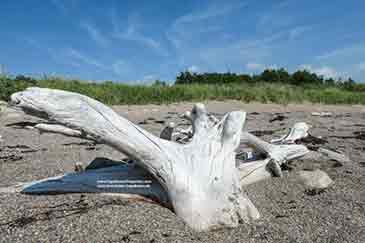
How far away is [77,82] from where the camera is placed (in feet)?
50.6

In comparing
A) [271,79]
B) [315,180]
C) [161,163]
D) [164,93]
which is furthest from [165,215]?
[271,79]

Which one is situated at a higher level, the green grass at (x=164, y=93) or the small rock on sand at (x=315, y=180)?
the green grass at (x=164, y=93)

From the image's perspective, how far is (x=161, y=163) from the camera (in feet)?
9.37

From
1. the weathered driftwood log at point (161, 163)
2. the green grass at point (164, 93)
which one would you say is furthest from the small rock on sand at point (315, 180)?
the green grass at point (164, 93)

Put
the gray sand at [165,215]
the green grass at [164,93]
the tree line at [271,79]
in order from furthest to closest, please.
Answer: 1. the tree line at [271,79]
2. the green grass at [164,93]
3. the gray sand at [165,215]

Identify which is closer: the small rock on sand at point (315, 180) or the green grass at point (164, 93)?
the small rock on sand at point (315, 180)

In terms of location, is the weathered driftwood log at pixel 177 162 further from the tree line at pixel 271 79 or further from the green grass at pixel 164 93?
the tree line at pixel 271 79

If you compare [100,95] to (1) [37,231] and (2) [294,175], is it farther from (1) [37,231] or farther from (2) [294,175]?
(1) [37,231]

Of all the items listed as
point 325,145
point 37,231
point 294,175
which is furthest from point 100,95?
point 37,231

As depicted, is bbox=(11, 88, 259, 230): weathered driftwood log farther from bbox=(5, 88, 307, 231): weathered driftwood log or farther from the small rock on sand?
the small rock on sand

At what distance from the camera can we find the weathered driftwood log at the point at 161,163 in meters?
2.57

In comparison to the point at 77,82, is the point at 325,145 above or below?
below

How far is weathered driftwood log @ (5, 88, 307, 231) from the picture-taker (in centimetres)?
257

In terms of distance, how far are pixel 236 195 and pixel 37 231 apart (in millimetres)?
1503
